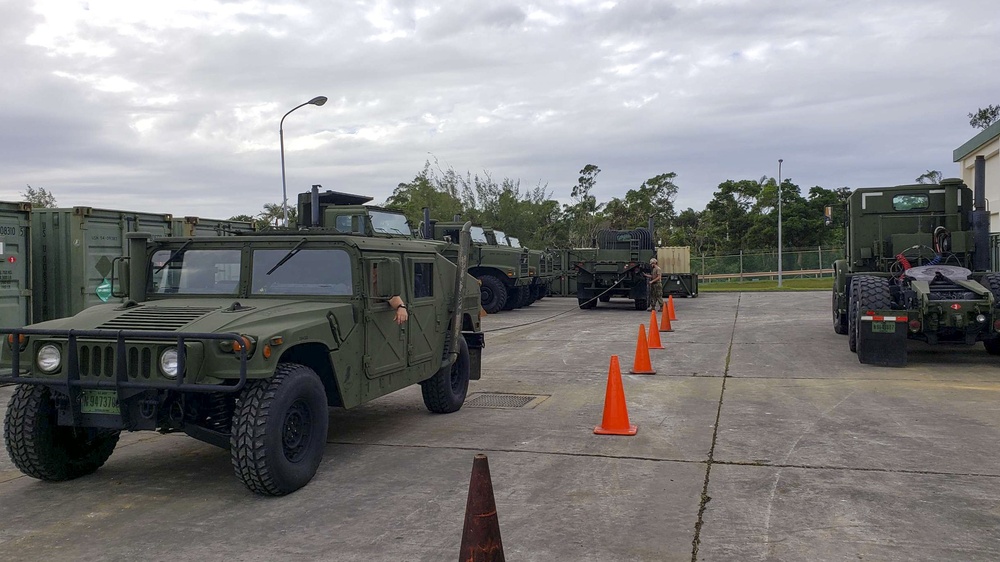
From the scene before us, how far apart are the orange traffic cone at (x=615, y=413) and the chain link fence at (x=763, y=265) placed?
3512 centimetres

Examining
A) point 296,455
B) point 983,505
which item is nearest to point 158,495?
point 296,455

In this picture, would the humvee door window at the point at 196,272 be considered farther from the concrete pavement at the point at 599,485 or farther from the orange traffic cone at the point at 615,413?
the orange traffic cone at the point at 615,413

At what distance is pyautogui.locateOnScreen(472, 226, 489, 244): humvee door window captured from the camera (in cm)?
2179

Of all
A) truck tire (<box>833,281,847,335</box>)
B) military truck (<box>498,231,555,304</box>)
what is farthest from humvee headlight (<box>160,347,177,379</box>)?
military truck (<box>498,231,555,304</box>)

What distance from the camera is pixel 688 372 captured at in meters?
11.1

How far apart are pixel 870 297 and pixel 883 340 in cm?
60

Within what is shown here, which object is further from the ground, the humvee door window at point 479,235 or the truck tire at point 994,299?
the humvee door window at point 479,235

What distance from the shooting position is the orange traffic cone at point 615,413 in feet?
24.0

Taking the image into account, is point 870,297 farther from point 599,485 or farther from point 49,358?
point 49,358

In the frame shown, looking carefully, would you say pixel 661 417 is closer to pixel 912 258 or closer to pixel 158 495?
pixel 158 495

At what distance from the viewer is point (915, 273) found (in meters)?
12.1

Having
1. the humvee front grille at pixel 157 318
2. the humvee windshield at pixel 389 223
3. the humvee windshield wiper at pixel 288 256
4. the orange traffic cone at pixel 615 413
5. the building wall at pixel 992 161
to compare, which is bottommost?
the orange traffic cone at pixel 615 413

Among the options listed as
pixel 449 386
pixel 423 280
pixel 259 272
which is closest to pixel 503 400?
pixel 449 386

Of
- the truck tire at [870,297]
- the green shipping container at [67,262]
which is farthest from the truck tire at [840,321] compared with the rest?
→ the green shipping container at [67,262]
